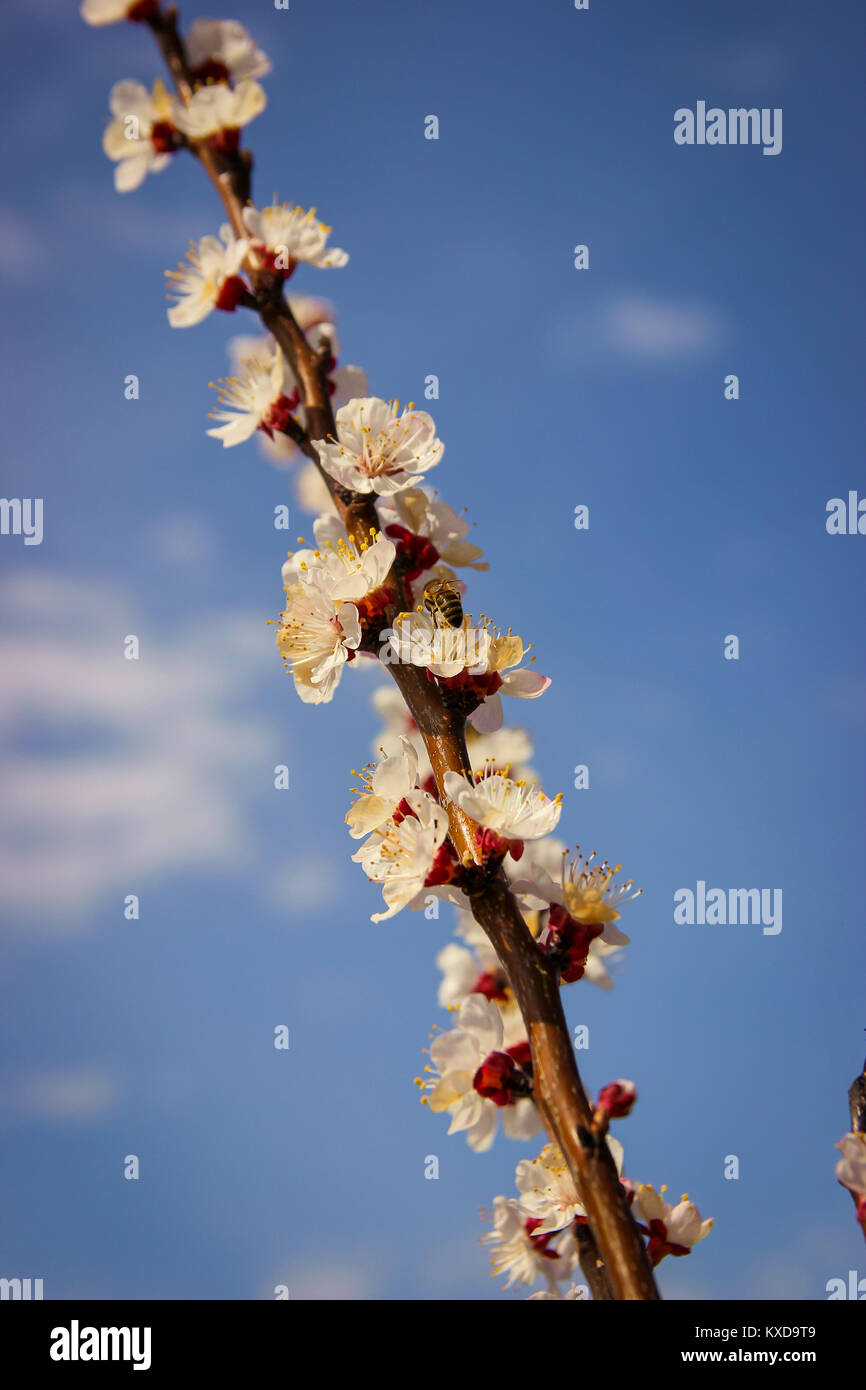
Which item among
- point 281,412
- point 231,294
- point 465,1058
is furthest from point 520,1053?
point 231,294

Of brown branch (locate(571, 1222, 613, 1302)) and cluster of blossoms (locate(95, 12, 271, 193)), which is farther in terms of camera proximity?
cluster of blossoms (locate(95, 12, 271, 193))

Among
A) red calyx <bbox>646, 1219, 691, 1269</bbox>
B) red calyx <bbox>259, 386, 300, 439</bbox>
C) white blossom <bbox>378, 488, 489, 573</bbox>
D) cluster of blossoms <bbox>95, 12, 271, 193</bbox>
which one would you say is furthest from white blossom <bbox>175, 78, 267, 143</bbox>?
red calyx <bbox>646, 1219, 691, 1269</bbox>

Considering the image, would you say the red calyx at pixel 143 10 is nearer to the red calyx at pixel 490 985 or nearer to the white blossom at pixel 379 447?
the white blossom at pixel 379 447

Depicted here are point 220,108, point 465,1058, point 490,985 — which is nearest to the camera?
point 465,1058

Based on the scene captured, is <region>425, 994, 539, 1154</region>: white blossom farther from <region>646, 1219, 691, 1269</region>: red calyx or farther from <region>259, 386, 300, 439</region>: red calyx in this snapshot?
<region>259, 386, 300, 439</region>: red calyx

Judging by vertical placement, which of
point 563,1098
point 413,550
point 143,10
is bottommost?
point 563,1098

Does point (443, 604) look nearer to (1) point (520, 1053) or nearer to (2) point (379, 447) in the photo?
(2) point (379, 447)

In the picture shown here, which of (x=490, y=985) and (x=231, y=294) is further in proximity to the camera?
(x=490, y=985)

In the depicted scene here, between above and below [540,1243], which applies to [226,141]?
above

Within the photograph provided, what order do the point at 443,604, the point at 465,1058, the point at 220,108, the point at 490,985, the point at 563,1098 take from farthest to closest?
the point at 490,985 → the point at 220,108 → the point at 443,604 → the point at 465,1058 → the point at 563,1098
